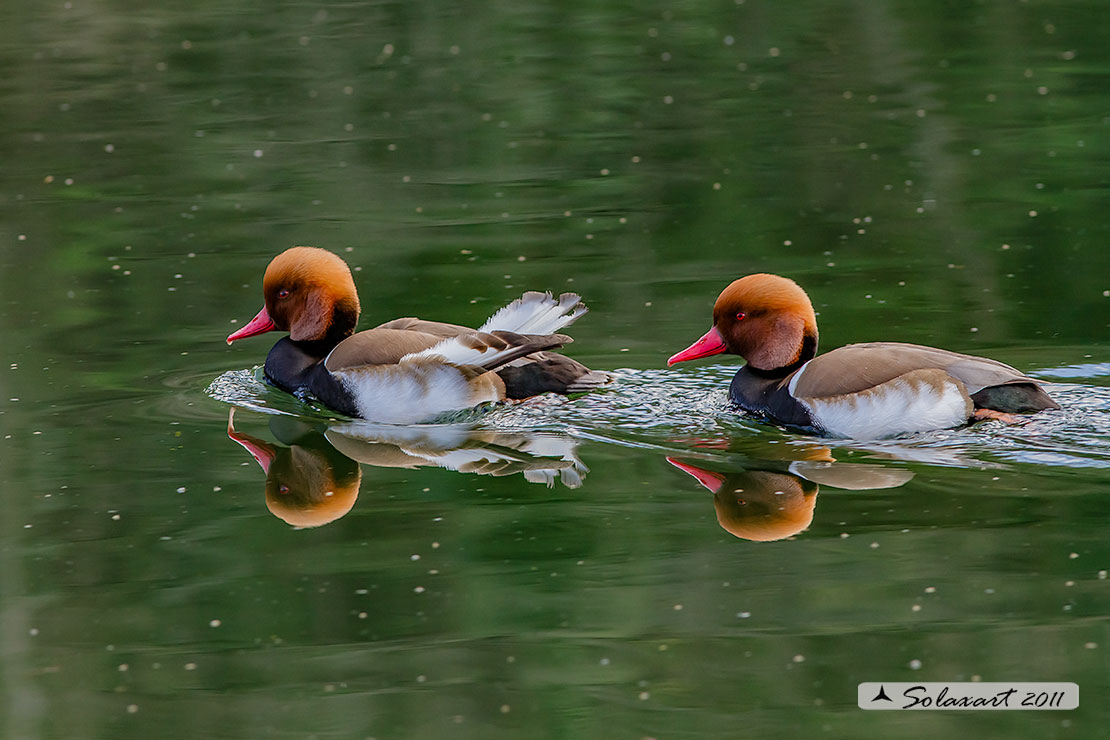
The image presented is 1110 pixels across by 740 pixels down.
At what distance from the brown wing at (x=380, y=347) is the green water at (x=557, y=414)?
33cm

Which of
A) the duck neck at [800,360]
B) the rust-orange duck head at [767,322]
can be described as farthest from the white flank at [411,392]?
the duck neck at [800,360]

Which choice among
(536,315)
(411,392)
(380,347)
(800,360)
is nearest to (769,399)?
(800,360)

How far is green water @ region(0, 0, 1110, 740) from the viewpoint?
5031mm

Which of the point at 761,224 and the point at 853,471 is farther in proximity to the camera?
the point at 761,224

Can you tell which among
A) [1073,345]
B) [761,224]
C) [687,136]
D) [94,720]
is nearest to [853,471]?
[1073,345]

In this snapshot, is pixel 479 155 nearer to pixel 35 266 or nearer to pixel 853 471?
pixel 35 266

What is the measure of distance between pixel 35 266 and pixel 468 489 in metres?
4.81

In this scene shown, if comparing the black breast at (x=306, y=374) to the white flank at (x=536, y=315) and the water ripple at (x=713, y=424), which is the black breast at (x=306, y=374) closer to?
the water ripple at (x=713, y=424)

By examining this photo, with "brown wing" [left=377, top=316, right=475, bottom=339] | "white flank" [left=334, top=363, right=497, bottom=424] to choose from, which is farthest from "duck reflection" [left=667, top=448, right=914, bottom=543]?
"brown wing" [left=377, top=316, right=475, bottom=339]

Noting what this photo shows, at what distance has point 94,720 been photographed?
4926mm

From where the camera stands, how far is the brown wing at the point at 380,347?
→ 741 centimetres

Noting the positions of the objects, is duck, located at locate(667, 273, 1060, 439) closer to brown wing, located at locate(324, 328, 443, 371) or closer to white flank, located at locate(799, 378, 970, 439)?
white flank, located at locate(799, 378, 970, 439)

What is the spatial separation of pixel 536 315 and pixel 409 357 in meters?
0.65

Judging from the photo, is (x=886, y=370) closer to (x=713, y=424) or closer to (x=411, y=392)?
(x=713, y=424)
